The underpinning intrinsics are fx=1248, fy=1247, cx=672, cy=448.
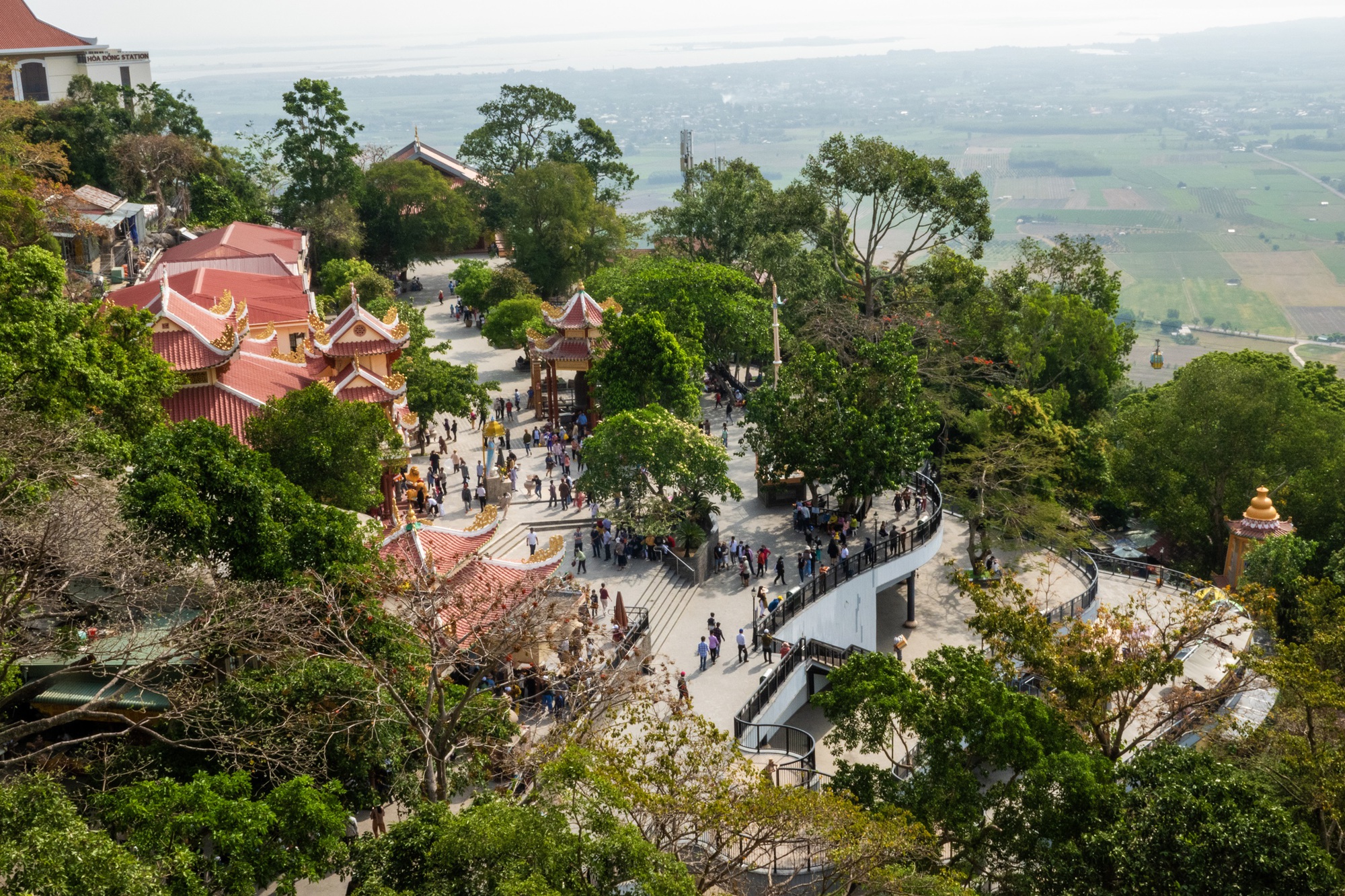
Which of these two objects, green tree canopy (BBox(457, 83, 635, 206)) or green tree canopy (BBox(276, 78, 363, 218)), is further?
green tree canopy (BBox(457, 83, 635, 206))

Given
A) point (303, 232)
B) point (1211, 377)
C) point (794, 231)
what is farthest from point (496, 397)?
point (1211, 377)

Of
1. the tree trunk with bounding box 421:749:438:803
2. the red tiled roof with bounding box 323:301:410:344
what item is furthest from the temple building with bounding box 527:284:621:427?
the tree trunk with bounding box 421:749:438:803

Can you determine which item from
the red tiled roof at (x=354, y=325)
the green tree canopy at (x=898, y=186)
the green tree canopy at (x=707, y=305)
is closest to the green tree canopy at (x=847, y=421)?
the green tree canopy at (x=707, y=305)

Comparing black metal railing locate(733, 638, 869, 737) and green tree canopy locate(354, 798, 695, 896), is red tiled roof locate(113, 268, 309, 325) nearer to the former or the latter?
black metal railing locate(733, 638, 869, 737)

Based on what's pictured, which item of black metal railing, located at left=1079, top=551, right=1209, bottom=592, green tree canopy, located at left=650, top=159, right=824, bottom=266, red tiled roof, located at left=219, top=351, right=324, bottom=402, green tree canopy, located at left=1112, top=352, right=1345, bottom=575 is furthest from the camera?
green tree canopy, located at left=650, top=159, right=824, bottom=266

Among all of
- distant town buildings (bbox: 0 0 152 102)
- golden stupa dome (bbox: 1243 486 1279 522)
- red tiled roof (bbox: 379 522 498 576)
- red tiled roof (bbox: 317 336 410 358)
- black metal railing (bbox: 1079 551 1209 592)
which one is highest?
distant town buildings (bbox: 0 0 152 102)

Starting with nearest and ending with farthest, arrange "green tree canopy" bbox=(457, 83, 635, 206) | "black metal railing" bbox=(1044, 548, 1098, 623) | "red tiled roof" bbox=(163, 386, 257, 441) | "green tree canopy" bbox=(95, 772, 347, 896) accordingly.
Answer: "green tree canopy" bbox=(95, 772, 347, 896)
"red tiled roof" bbox=(163, 386, 257, 441)
"black metal railing" bbox=(1044, 548, 1098, 623)
"green tree canopy" bbox=(457, 83, 635, 206)

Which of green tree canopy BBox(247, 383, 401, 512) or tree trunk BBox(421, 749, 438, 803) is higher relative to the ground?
green tree canopy BBox(247, 383, 401, 512)
